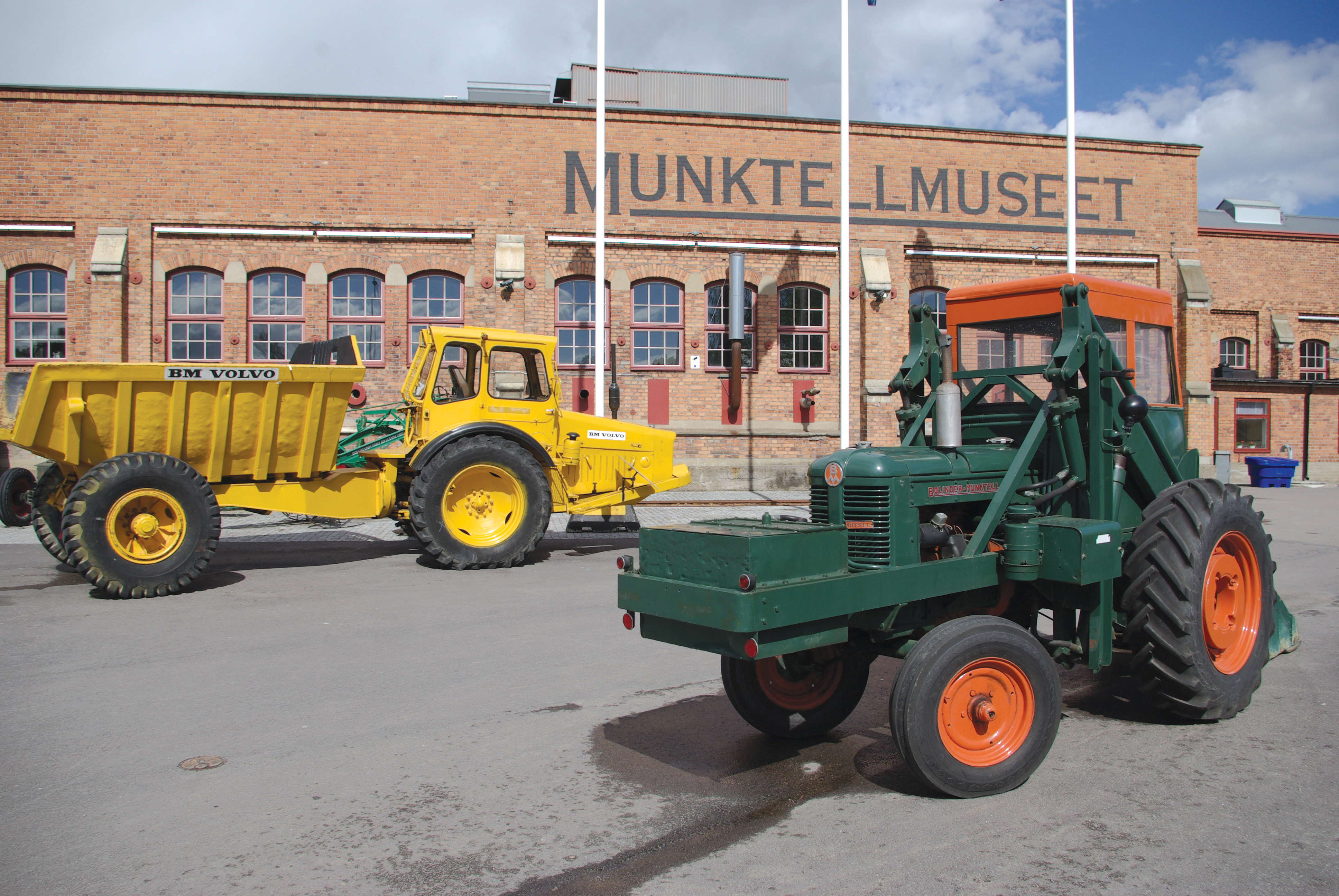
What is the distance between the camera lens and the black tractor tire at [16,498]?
9602 millimetres

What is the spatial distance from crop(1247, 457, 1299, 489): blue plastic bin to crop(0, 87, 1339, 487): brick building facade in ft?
11.1

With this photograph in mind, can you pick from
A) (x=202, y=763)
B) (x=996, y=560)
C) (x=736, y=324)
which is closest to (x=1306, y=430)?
(x=736, y=324)

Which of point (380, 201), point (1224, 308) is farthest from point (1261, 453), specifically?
point (380, 201)

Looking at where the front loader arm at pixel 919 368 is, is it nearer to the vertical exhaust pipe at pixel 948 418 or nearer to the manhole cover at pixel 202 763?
the vertical exhaust pipe at pixel 948 418

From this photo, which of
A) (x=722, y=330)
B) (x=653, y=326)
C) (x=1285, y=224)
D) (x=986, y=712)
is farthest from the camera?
(x=1285, y=224)

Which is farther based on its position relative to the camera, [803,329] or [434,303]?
[803,329]

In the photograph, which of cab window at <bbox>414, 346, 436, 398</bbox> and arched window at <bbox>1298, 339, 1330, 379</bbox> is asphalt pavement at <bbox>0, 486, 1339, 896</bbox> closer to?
cab window at <bbox>414, 346, 436, 398</bbox>

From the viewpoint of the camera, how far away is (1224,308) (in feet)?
88.8

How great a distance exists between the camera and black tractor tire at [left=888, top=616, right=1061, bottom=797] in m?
3.70

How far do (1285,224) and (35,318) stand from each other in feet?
116

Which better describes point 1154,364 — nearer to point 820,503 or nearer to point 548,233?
point 820,503

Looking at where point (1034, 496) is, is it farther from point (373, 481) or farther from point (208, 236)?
point (208, 236)

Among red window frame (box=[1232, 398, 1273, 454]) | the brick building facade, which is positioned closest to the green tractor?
the brick building facade

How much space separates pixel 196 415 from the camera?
30.3ft
